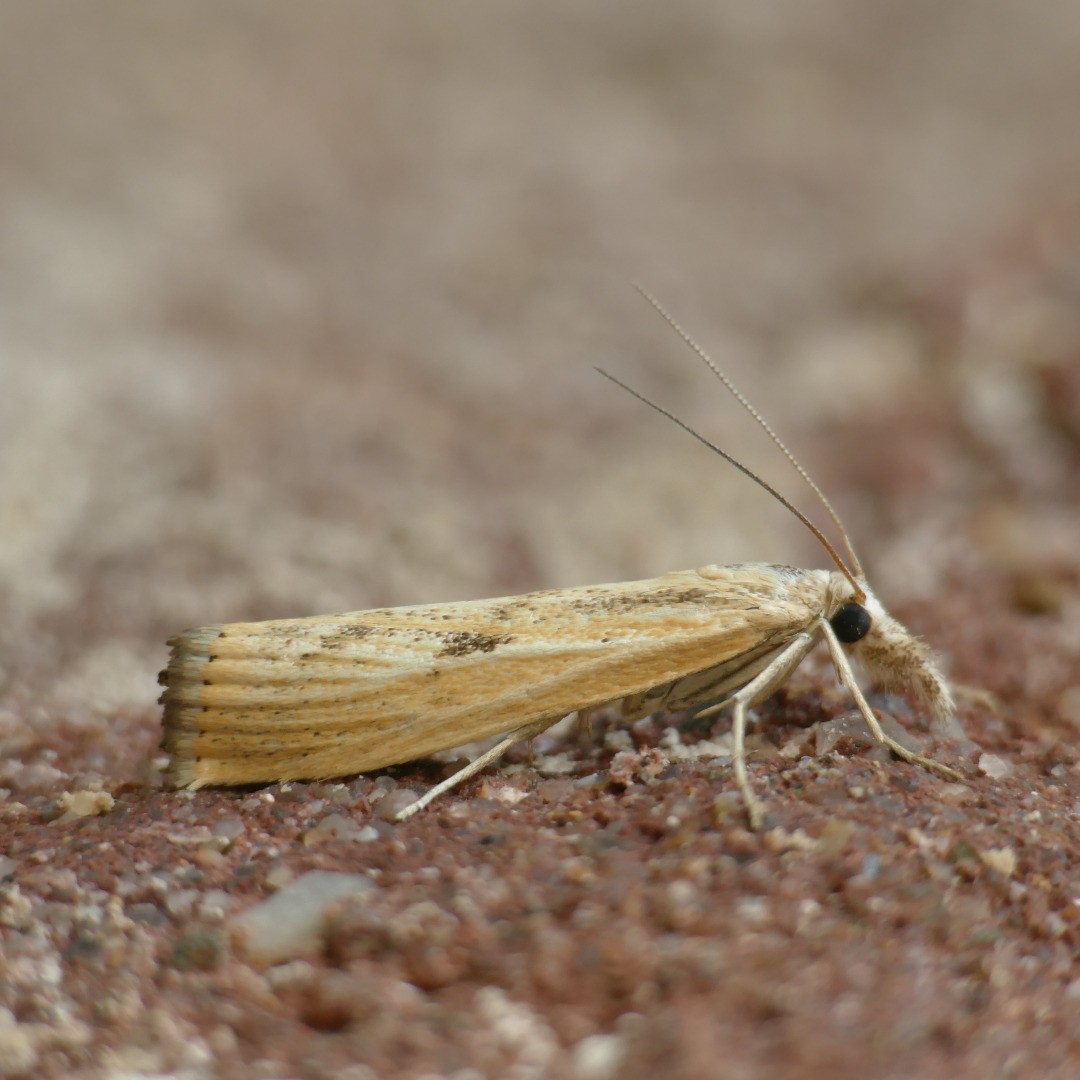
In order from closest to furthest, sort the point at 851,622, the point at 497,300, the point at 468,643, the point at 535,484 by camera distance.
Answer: the point at 468,643 → the point at 851,622 → the point at 535,484 → the point at 497,300

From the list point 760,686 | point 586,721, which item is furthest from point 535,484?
point 760,686

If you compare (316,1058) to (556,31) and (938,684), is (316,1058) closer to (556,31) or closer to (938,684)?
(938,684)

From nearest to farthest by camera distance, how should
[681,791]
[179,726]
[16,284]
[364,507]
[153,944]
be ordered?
1. [153,944]
2. [681,791]
3. [179,726]
4. [364,507]
5. [16,284]

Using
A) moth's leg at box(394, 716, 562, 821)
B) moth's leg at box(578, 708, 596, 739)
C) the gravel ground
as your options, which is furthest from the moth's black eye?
moth's leg at box(394, 716, 562, 821)

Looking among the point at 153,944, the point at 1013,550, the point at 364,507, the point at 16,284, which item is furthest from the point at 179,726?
the point at 16,284

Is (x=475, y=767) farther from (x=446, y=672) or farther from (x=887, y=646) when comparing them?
(x=887, y=646)

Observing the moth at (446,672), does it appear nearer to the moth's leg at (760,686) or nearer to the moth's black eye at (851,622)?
the moth's leg at (760,686)

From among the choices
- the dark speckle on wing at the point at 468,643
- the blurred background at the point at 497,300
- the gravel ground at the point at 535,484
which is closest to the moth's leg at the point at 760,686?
the gravel ground at the point at 535,484
